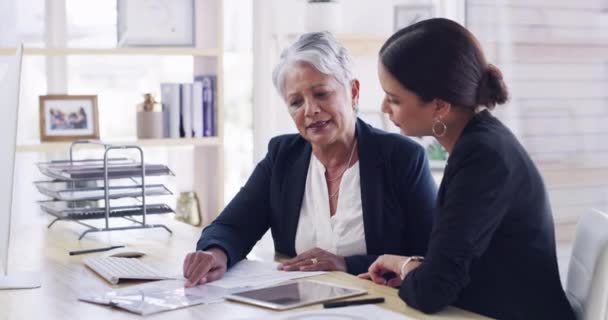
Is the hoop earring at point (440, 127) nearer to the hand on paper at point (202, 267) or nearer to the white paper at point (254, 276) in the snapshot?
the white paper at point (254, 276)

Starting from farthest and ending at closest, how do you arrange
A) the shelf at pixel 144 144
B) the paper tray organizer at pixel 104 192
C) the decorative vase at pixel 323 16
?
the decorative vase at pixel 323 16 → the shelf at pixel 144 144 → the paper tray organizer at pixel 104 192

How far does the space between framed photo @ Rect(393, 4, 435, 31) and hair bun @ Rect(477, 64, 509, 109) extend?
2.32 meters

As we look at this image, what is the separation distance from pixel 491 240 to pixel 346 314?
36cm

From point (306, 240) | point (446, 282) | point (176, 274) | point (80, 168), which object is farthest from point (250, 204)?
point (446, 282)

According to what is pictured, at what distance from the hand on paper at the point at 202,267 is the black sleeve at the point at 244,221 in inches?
3.3

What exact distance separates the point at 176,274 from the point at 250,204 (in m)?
0.42

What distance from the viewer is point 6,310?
1.92 metres

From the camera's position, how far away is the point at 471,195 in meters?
1.76

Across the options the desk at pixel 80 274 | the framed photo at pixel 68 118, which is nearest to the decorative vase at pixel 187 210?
the framed photo at pixel 68 118

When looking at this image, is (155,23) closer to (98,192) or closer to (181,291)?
(98,192)

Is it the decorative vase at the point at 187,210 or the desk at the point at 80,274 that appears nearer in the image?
the desk at the point at 80,274

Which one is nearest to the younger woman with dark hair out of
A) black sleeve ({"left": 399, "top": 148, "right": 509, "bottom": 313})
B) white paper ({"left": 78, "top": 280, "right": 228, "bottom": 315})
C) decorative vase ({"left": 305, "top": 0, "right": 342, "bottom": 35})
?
black sleeve ({"left": 399, "top": 148, "right": 509, "bottom": 313})

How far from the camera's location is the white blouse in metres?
2.47

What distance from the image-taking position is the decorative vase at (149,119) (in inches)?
151
